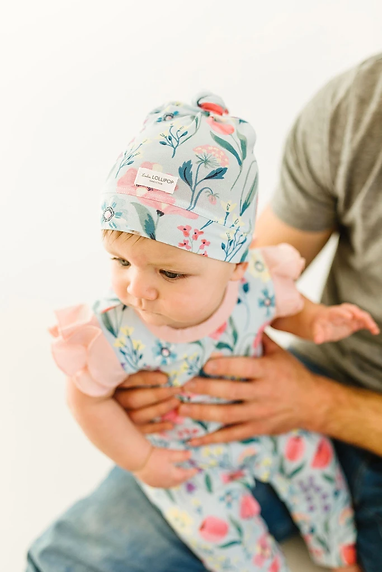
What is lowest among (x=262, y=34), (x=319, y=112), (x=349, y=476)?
(x=349, y=476)

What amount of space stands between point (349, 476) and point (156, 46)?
1196 millimetres

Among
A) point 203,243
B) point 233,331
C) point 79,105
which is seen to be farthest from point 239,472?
point 79,105

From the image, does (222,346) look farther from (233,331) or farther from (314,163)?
(314,163)

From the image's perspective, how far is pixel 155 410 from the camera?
0.85 m

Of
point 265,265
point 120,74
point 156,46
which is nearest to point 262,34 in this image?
point 156,46

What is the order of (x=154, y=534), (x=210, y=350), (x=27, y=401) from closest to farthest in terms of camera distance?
(x=210, y=350), (x=154, y=534), (x=27, y=401)

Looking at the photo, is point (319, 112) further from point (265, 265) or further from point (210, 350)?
point (210, 350)

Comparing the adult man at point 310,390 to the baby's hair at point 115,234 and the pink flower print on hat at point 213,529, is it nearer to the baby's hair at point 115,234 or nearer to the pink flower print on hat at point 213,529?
the pink flower print on hat at point 213,529

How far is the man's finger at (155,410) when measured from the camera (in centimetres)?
85

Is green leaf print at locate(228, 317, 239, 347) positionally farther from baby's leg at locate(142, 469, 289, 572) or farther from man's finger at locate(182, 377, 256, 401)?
baby's leg at locate(142, 469, 289, 572)

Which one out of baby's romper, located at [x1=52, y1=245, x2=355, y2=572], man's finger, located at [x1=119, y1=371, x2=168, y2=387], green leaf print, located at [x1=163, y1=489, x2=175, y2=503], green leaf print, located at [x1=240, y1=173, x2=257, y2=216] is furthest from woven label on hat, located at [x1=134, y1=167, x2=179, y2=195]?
green leaf print, located at [x1=163, y1=489, x2=175, y2=503]

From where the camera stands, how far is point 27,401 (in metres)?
1.41

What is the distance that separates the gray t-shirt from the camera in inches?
35.9

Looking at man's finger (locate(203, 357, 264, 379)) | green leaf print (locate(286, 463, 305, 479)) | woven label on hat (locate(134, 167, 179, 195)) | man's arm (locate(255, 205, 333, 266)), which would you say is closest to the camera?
woven label on hat (locate(134, 167, 179, 195))
